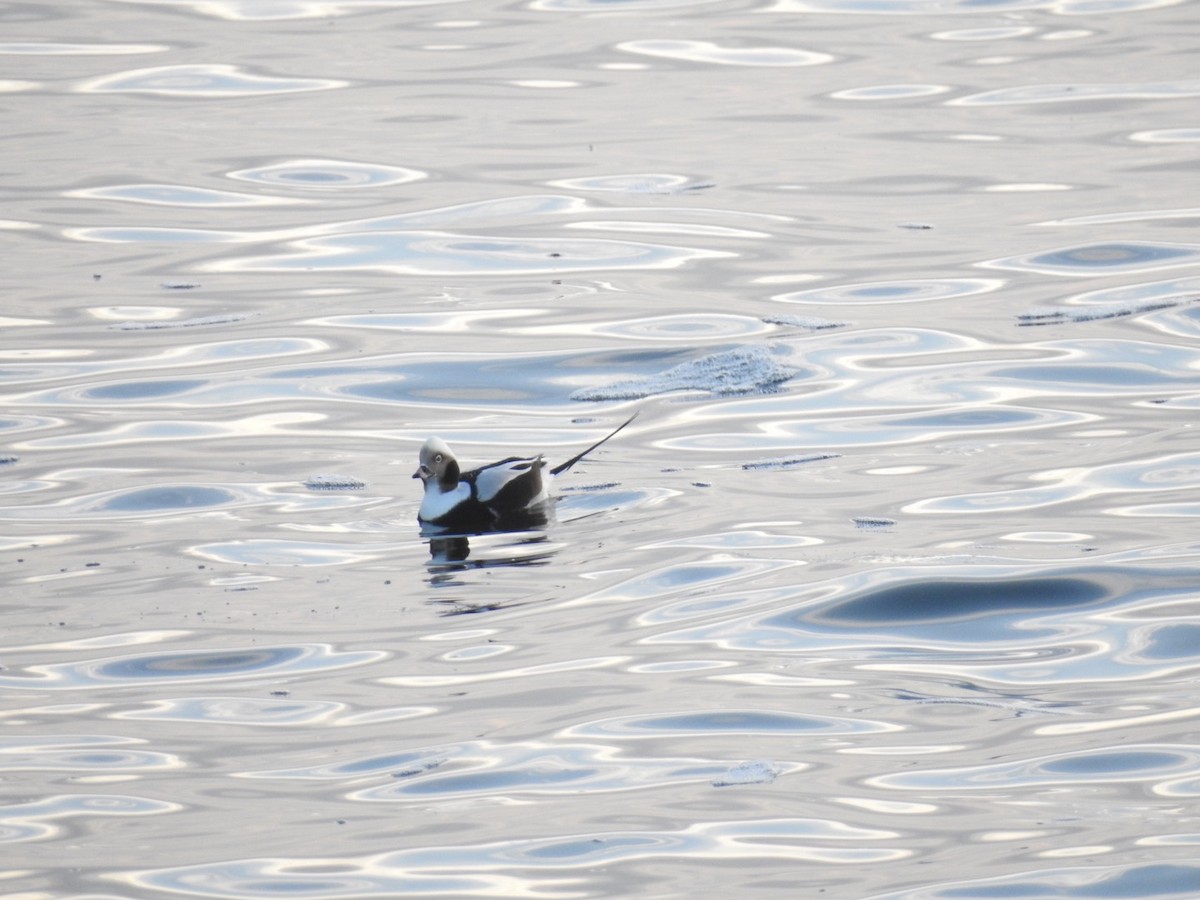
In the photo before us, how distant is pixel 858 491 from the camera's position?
1091 centimetres

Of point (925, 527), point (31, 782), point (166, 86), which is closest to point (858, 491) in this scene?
point (925, 527)

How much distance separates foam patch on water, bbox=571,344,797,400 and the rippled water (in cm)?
5

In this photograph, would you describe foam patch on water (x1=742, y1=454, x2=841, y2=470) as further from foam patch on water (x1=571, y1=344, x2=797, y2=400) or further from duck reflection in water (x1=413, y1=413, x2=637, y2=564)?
foam patch on water (x1=571, y1=344, x2=797, y2=400)

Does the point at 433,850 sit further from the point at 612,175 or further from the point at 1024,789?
the point at 612,175

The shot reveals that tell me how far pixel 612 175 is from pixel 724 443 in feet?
32.8

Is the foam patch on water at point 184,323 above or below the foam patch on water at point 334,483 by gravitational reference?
above

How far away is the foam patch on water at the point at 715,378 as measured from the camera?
13.8m

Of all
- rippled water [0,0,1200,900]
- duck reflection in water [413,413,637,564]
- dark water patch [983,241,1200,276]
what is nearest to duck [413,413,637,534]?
duck reflection in water [413,413,637,564]

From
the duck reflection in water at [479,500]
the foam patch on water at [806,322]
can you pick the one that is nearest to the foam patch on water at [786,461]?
the duck reflection in water at [479,500]

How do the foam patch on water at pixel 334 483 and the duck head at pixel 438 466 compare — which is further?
the foam patch on water at pixel 334 483

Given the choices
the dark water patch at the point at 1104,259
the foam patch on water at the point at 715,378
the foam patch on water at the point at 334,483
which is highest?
the dark water patch at the point at 1104,259

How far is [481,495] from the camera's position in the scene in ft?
36.1

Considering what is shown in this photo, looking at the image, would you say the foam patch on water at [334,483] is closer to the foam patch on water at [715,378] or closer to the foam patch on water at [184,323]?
the foam patch on water at [715,378]

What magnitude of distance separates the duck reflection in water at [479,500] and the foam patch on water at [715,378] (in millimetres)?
2541
